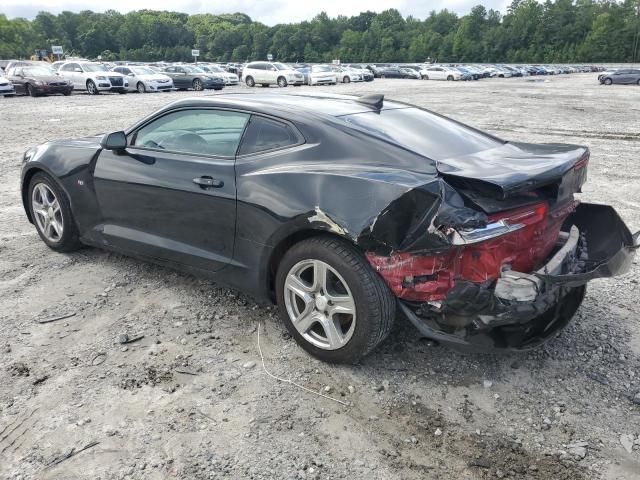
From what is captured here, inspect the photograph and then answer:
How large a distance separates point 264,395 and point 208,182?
1424 millimetres

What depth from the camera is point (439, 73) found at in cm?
5388

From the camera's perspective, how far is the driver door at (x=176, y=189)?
3568 mm

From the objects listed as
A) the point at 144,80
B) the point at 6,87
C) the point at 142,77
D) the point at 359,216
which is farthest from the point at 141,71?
the point at 359,216

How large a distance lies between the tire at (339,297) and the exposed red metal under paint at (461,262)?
104 mm

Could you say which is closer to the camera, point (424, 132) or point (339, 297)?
point (339, 297)

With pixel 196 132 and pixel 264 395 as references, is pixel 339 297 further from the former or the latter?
pixel 196 132

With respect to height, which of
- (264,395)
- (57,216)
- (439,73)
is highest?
(439,73)

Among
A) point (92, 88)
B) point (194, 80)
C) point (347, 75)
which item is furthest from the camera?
point (347, 75)

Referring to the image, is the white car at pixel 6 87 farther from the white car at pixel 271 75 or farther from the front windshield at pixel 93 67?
the white car at pixel 271 75

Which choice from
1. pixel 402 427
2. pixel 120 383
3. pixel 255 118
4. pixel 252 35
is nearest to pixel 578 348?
pixel 402 427

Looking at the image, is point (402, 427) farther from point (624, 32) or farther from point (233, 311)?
point (624, 32)

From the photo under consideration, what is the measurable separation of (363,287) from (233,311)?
1353mm

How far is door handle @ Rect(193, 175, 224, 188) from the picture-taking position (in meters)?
3.50

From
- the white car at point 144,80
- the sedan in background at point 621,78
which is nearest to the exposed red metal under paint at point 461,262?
the white car at point 144,80
